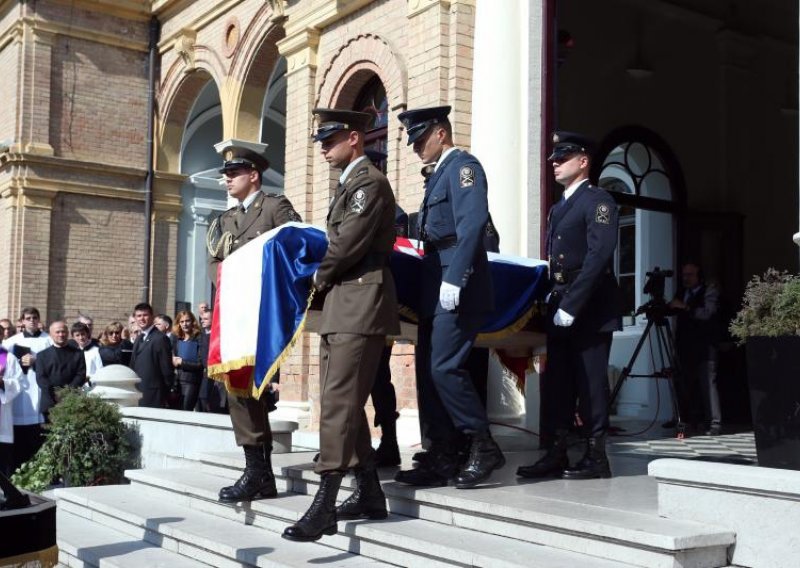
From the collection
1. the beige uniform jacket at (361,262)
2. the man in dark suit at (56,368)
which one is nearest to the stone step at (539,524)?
the beige uniform jacket at (361,262)

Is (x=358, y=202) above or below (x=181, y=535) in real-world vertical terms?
above

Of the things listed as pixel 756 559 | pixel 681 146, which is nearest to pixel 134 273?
pixel 681 146

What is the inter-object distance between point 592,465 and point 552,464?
212 mm

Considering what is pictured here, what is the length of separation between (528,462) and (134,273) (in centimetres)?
1096

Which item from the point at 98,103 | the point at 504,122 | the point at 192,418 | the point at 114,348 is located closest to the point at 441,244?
the point at 504,122

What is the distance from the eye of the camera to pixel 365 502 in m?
4.73

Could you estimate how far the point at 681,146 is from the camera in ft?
39.4

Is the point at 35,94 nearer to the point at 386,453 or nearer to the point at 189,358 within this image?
the point at 189,358

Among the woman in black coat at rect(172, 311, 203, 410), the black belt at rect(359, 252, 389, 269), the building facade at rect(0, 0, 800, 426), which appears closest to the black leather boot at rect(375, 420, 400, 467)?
the black belt at rect(359, 252, 389, 269)

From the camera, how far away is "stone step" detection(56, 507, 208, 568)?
5.30 m

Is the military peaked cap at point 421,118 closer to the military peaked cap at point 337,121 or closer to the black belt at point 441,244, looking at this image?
the military peaked cap at point 337,121

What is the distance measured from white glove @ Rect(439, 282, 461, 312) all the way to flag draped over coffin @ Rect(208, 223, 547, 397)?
0.55 m

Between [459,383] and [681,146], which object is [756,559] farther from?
[681,146]

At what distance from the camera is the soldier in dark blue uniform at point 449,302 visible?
188 inches
